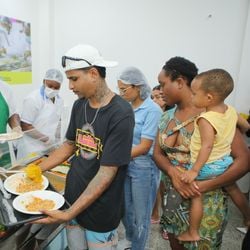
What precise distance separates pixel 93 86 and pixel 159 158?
0.55 metres

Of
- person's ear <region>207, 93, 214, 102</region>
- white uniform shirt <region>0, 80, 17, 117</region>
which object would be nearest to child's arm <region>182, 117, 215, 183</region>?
person's ear <region>207, 93, 214, 102</region>

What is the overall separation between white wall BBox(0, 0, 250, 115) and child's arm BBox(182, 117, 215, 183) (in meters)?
2.10

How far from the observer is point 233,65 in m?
2.94

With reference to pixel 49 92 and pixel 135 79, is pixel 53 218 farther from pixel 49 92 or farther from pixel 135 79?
pixel 49 92

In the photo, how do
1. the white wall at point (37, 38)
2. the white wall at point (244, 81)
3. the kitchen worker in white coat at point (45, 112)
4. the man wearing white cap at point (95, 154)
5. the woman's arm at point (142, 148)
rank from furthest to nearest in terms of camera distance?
the white wall at point (37, 38) < the white wall at point (244, 81) < the kitchen worker in white coat at point (45, 112) < the woman's arm at point (142, 148) < the man wearing white cap at point (95, 154)

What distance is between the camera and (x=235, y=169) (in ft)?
3.70

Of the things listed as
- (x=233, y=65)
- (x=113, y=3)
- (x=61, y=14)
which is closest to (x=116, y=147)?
(x=233, y=65)

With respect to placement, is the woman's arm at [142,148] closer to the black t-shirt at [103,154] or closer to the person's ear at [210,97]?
the black t-shirt at [103,154]

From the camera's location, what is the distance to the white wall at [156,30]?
287 centimetres

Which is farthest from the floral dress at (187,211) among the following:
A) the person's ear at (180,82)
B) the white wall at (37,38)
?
the white wall at (37,38)

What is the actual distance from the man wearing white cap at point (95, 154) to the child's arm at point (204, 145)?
Result: 323mm

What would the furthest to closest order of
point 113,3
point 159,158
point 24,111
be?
point 113,3
point 24,111
point 159,158

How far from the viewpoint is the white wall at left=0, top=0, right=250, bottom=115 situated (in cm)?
286

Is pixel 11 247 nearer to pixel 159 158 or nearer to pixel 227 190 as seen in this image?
pixel 159 158
